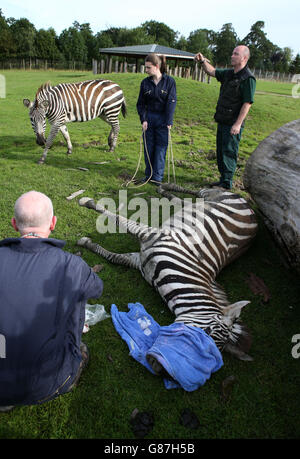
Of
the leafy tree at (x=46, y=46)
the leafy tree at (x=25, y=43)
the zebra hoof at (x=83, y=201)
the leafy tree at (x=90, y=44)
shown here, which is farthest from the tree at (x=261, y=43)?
the zebra hoof at (x=83, y=201)

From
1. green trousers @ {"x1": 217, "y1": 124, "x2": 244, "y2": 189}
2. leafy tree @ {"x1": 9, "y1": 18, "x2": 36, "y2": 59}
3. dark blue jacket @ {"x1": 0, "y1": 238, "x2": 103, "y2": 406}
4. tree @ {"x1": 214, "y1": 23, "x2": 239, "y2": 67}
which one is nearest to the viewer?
dark blue jacket @ {"x1": 0, "y1": 238, "x2": 103, "y2": 406}

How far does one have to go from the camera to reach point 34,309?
1909mm

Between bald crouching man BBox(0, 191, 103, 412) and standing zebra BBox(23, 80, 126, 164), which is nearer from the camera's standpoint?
bald crouching man BBox(0, 191, 103, 412)

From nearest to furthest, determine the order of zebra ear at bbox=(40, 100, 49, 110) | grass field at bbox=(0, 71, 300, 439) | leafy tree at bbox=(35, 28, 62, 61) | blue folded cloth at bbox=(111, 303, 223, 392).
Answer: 1. grass field at bbox=(0, 71, 300, 439)
2. blue folded cloth at bbox=(111, 303, 223, 392)
3. zebra ear at bbox=(40, 100, 49, 110)
4. leafy tree at bbox=(35, 28, 62, 61)

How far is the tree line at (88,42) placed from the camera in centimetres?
4925

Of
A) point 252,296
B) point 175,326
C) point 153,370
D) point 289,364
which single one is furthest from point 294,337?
point 153,370

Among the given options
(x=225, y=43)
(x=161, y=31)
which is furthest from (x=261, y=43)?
(x=161, y=31)

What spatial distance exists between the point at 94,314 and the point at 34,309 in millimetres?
1520

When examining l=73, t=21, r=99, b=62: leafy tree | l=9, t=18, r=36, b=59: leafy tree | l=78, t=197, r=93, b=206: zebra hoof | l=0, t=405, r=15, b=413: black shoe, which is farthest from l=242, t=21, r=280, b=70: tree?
l=0, t=405, r=15, b=413: black shoe

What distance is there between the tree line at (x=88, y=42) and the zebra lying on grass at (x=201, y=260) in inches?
2088

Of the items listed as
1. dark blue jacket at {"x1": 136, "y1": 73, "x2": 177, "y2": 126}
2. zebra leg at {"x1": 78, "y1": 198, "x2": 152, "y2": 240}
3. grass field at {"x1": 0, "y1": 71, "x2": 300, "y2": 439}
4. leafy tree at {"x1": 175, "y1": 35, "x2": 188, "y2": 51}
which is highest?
leafy tree at {"x1": 175, "y1": 35, "x2": 188, "y2": 51}

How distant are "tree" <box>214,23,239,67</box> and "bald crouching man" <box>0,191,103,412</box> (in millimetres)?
83785

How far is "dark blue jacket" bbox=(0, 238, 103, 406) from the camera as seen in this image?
1.89 metres

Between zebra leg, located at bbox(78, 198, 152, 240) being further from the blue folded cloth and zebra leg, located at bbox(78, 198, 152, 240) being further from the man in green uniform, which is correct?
the man in green uniform
